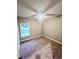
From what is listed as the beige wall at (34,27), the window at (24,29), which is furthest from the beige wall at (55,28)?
the window at (24,29)

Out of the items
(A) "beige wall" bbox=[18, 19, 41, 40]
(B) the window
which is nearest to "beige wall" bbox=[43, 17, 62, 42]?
(A) "beige wall" bbox=[18, 19, 41, 40]

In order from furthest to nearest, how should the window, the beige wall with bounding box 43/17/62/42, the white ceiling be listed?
the window, the beige wall with bounding box 43/17/62/42, the white ceiling

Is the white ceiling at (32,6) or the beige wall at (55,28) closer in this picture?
the white ceiling at (32,6)

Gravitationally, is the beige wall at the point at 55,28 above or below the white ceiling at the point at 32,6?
below

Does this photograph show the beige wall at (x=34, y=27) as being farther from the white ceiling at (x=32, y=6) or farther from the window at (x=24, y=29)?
the white ceiling at (x=32, y=6)

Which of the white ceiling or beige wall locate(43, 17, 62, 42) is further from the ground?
the white ceiling

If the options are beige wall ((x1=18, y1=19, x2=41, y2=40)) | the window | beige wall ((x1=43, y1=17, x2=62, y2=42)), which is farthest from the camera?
beige wall ((x1=18, y1=19, x2=41, y2=40))

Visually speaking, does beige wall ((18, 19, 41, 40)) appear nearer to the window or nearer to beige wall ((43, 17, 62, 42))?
the window

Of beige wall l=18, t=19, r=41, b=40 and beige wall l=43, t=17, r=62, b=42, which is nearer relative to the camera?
beige wall l=43, t=17, r=62, b=42

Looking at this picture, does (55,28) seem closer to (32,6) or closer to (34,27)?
(34,27)

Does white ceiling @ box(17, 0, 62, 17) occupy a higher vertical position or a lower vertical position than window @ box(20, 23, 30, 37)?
higher

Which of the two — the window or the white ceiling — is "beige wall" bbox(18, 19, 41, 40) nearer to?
the window

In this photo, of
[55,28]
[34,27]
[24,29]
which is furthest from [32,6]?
[55,28]

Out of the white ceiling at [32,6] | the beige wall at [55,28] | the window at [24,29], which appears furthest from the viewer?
the window at [24,29]
